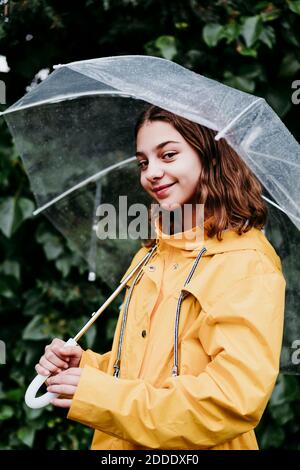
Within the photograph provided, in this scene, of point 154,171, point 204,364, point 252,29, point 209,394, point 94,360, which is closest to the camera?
point 209,394

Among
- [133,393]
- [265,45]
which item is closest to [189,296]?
[133,393]

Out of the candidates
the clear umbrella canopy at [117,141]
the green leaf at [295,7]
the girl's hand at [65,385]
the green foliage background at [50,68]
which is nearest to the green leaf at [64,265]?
the green foliage background at [50,68]

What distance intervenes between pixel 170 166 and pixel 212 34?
1.09 meters

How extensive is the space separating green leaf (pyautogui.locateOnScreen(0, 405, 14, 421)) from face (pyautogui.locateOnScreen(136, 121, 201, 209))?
1391 mm

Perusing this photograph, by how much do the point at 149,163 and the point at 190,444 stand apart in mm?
683

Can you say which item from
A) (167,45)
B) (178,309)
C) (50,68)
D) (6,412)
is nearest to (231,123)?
(178,309)

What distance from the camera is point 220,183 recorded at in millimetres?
1763

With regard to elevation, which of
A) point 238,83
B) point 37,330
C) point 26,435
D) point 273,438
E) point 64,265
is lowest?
point 273,438

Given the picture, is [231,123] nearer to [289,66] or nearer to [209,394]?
[209,394]

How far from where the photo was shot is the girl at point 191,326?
4.83 ft

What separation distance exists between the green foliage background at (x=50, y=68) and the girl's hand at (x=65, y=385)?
1.13 meters

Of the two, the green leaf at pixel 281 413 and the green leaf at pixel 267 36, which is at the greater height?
the green leaf at pixel 267 36

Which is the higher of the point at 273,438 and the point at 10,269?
the point at 10,269

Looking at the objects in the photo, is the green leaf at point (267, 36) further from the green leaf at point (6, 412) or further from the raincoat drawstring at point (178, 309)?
the green leaf at point (6, 412)
